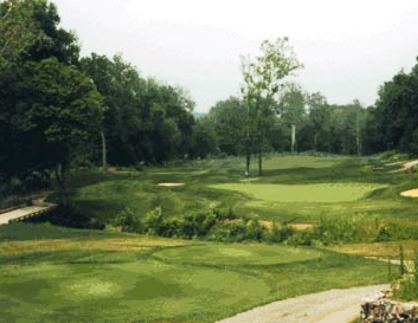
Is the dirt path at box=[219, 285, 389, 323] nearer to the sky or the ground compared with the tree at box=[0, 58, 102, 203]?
nearer to the ground

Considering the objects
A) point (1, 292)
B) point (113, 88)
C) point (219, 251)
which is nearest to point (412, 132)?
point (113, 88)

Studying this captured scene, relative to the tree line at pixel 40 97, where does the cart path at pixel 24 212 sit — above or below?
below

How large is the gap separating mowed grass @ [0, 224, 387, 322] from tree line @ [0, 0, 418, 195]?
2558cm

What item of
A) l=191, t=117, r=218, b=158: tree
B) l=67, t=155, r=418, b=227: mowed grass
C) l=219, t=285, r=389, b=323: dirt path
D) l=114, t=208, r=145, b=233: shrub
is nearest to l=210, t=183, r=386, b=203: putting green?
l=67, t=155, r=418, b=227: mowed grass

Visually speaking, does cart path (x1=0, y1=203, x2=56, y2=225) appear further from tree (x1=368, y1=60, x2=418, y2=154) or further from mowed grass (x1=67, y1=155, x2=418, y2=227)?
tree (x1=368, y1=60, x2=418, y2=154)

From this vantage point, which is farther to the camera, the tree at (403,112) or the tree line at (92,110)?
the tree at (403,112)

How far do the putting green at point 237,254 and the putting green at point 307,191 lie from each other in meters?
22.9

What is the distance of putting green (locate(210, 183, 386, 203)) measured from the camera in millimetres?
63094

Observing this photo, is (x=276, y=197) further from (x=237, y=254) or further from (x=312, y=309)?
(x=312, y=309)

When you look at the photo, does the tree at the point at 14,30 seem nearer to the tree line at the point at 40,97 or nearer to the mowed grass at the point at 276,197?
the tree line at the point at 40,97

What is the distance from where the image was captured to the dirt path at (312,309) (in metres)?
23.0

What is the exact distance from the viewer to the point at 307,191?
68500 mm

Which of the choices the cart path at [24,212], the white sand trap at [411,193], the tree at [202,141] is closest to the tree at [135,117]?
the tree at [202,141]

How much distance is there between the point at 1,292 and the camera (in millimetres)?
28531
